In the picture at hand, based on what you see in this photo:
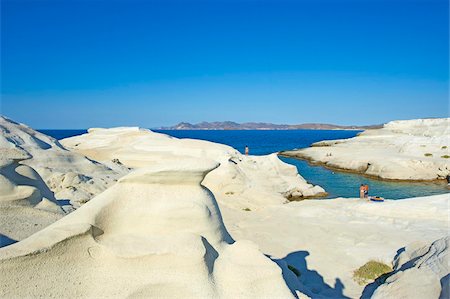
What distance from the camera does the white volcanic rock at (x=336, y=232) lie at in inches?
505

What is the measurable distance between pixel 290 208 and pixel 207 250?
1584 centimetres

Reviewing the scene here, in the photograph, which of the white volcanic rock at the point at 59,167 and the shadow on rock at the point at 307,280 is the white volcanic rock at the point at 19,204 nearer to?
the white volcanic rock at the point at 59,167

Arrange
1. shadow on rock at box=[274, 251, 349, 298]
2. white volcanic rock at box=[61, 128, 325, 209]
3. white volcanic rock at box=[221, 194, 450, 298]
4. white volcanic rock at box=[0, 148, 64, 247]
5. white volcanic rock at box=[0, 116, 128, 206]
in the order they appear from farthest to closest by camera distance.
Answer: white volcanic rock at box=[61, 128, 325, 209] < white volcanic rock at box=[0, 116, 128, 206] < white volcanic rock at box=[221, 194, 450, 298] < shadow on rock at box=[274, 251, 349, 298] < white volcanic rock at box=[0, 148, 64, 247]

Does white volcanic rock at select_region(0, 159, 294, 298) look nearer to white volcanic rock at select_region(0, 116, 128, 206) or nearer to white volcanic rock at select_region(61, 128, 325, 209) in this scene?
white volcanic rock at select_region(0, 116, 128, 206)

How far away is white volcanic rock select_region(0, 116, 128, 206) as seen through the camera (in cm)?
1906

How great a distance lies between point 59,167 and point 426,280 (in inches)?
856

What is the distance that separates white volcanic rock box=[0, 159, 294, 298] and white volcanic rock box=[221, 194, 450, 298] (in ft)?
11.9

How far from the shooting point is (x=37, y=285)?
5922 millimetres

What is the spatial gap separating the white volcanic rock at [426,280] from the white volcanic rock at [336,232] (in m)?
0.38

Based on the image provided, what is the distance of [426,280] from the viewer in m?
Result: 8.55

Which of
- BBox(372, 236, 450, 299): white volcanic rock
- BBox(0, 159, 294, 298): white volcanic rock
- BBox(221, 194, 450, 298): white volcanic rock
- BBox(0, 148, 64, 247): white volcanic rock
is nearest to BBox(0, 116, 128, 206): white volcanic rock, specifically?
BBox(0, 148, 64, 247): white volcanic rock

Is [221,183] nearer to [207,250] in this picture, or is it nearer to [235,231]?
[235,231]

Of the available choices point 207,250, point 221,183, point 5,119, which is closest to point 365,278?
point 207,250

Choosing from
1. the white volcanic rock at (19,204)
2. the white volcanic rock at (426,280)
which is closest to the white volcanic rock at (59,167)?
the white volcanic rock at (19,204)
